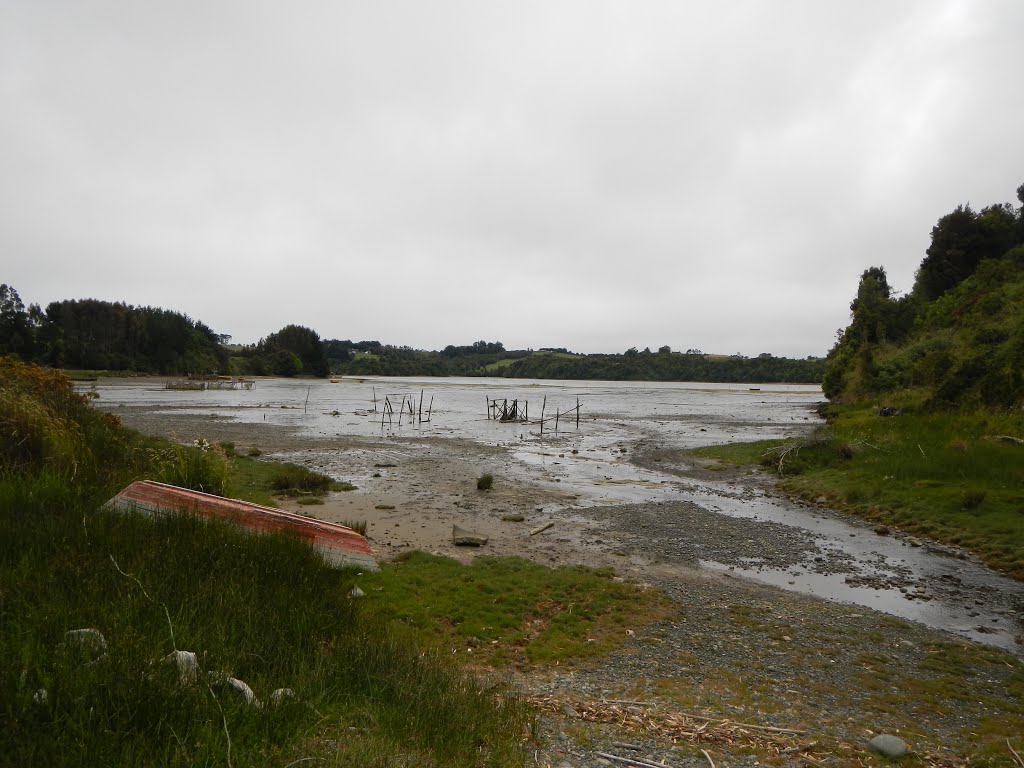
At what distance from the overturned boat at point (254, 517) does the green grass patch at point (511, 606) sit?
2.00 ft

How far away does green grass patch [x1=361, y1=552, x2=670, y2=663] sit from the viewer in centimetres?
728

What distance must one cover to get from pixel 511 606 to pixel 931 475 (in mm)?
15333

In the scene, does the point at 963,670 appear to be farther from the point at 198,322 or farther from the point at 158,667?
the point at 198,322

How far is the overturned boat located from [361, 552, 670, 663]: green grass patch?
0.61 m

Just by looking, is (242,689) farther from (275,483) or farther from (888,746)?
(275,483)

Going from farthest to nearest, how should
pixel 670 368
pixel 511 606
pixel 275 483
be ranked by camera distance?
pixel 670 368 < pixel 275 483 < pixel 511 606

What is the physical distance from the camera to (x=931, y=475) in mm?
16953

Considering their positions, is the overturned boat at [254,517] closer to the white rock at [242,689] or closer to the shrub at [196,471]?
the shrub at [196,471]

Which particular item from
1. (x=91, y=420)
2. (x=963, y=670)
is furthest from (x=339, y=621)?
(x=91, y=420)

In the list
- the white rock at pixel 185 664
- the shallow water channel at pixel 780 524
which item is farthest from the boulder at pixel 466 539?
the white rock at pixel 185 664

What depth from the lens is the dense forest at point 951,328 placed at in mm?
23594

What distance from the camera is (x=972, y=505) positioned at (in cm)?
1405

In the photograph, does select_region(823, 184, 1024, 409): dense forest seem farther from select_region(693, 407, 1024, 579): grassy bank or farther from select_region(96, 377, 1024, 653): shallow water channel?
select_region(96, 377, 1024, 653): shallow water channel

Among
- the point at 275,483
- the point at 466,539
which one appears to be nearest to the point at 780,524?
the point at 466,539
